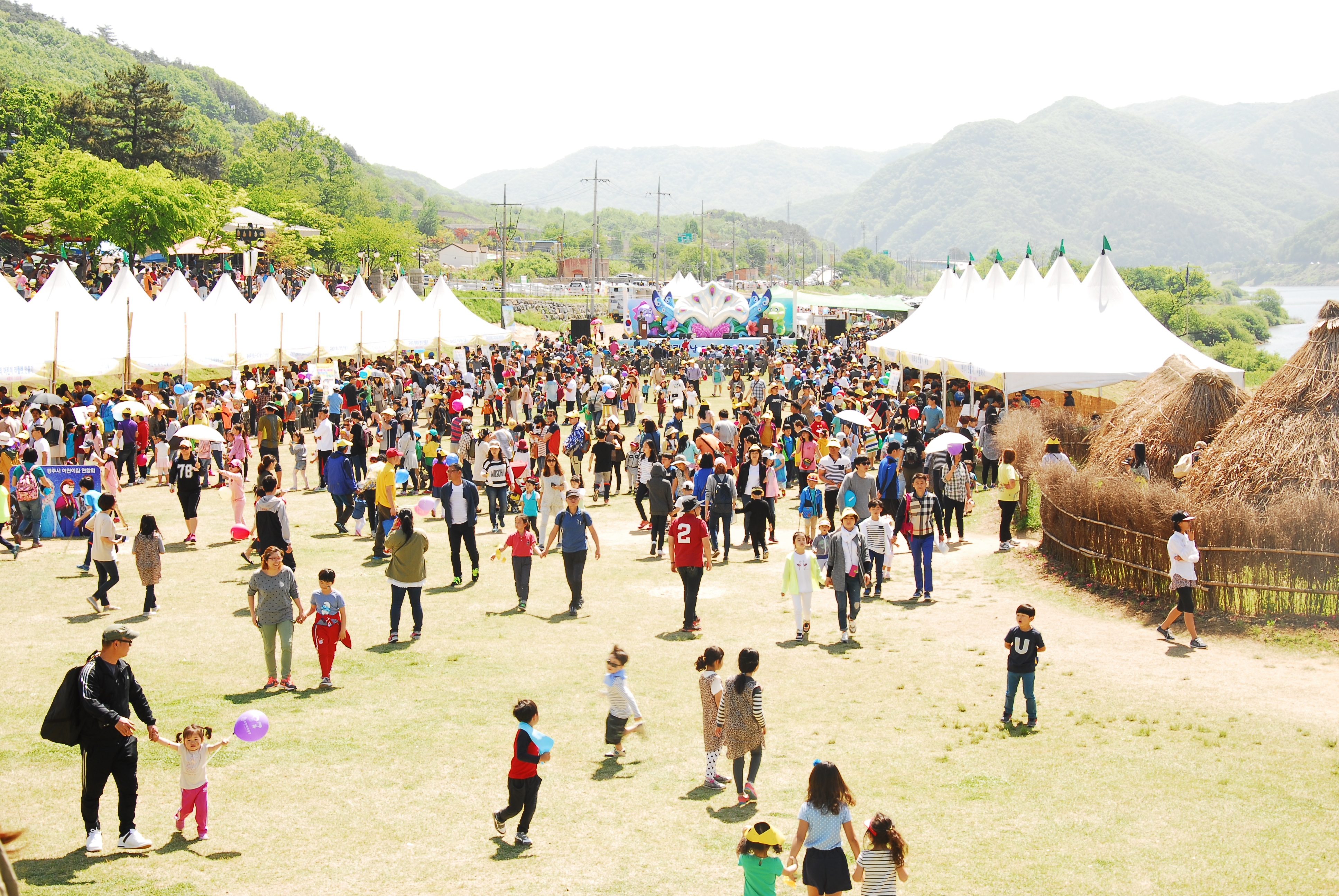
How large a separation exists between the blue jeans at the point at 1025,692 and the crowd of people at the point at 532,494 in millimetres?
24

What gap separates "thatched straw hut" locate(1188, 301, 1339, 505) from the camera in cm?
1377

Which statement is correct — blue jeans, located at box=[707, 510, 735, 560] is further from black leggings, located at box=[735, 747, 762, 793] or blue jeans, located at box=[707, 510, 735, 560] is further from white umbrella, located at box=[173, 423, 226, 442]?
white umbrella, located at box=[173, 423, 226, 442]

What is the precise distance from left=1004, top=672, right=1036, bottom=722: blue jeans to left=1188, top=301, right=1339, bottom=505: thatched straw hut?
6393 millimetres

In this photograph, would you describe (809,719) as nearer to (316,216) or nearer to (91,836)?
(91,836)

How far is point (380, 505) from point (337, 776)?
7582 millimetres

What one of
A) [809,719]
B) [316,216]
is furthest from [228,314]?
[316,216]

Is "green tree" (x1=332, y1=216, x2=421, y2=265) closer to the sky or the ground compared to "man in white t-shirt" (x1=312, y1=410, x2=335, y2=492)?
closer to the sky

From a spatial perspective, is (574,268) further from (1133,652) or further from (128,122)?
(1133,652)

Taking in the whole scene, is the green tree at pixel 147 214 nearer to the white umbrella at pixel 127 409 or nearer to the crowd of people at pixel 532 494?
the crowd of people at pixel 532 494

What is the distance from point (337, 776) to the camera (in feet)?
26.7

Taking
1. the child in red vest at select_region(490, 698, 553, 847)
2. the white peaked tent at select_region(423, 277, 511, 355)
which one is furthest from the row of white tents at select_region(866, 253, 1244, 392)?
the child in red vest at select_region(490, 698, 553, 847)

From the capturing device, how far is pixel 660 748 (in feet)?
29.4

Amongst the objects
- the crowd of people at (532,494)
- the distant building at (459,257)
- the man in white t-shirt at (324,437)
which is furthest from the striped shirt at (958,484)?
the distant building at (459,257)

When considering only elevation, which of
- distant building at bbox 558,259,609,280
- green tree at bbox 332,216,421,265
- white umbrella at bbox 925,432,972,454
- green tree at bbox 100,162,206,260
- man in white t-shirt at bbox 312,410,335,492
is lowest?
man in white t-shirt at bbox 312,410,335,492
